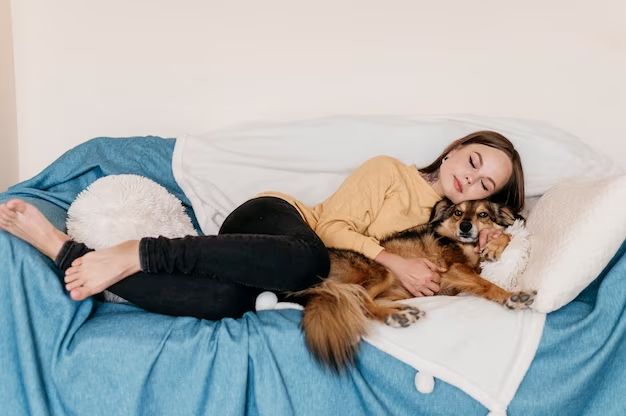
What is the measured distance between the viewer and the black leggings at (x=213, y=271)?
1605 mm

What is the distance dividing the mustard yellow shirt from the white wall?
63 centimetres

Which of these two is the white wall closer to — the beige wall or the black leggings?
the beige wall

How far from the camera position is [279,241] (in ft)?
5.62

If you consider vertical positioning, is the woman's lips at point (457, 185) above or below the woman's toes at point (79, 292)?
above

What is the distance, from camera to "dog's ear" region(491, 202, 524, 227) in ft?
6.77

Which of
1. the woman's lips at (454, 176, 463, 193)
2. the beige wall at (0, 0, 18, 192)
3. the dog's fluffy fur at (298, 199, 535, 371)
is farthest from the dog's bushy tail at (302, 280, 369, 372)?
the beige wall at (0, 0, 18, 192)

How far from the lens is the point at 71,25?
259 centimetres

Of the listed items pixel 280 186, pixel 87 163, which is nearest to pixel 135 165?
pixel 87 163

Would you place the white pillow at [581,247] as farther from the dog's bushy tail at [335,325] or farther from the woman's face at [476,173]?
the dog's bushy tail at [335,325]

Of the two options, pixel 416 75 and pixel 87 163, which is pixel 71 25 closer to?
pixel 87 163

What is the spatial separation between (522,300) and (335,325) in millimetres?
528

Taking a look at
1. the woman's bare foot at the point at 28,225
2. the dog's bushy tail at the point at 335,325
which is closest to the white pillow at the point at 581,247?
the dog's bushy tail at the point at 335,325

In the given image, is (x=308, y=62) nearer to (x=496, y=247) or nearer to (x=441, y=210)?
(x=441, y=210)

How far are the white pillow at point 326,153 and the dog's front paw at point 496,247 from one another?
0.39 m
